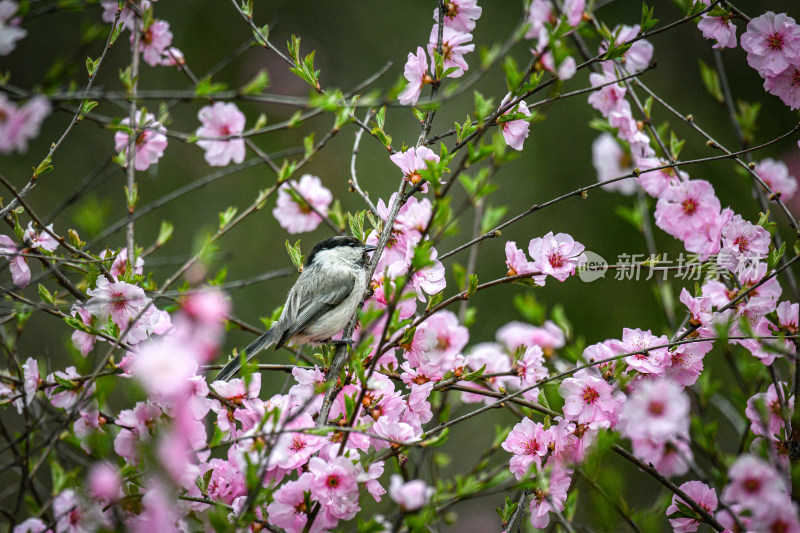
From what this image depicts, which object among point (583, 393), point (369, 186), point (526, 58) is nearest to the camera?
point (583, 393)

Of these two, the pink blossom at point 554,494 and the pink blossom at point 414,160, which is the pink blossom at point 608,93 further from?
the pink blossom at point 554,494

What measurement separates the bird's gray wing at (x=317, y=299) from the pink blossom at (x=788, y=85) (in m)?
1.66

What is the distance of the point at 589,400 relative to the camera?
1.65 m

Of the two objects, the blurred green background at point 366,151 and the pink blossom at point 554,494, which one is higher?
the blurred green background at point 366,151

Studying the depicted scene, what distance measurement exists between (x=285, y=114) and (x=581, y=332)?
303 centimetres

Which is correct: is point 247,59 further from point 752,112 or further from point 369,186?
point 752,112

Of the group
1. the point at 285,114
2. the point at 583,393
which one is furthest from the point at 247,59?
the point at 583,393

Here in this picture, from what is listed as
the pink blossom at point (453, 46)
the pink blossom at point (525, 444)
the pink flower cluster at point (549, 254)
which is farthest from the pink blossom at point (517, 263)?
the pink blossom at point (453, 46)

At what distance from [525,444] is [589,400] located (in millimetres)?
218

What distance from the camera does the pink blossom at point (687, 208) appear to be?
1.96 metres

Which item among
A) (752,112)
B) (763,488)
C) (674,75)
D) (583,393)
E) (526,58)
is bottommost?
(763,488)

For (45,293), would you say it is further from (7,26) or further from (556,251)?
(556,251)

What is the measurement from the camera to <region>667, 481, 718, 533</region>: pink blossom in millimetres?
1570

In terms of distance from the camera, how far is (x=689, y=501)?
1425 mm
